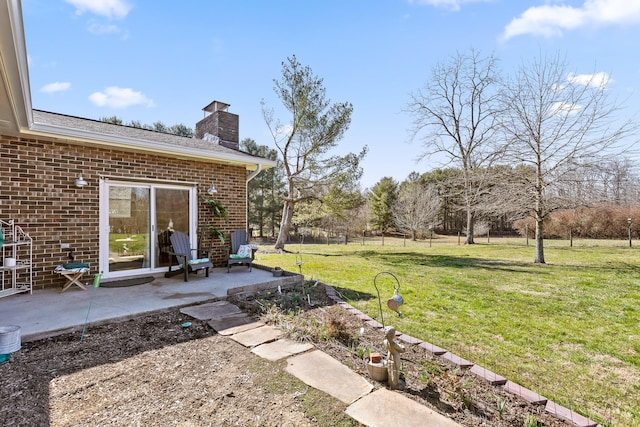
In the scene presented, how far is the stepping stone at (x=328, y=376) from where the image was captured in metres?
2.17

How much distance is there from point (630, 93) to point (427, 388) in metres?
10.5

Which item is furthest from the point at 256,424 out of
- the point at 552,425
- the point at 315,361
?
the point at 552,425

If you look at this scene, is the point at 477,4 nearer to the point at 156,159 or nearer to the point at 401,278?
the point at 401,278

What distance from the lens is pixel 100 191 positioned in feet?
17.7

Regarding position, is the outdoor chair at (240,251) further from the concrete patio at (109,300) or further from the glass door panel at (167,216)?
the glass door panel at (167,216)

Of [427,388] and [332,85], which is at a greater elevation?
[332,85]

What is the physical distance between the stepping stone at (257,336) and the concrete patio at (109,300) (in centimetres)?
130

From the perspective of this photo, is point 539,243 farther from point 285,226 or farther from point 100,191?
point 100,191

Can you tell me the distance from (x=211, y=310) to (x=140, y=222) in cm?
291

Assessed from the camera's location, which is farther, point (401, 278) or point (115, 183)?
point (401, 278)

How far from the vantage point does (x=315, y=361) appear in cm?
264

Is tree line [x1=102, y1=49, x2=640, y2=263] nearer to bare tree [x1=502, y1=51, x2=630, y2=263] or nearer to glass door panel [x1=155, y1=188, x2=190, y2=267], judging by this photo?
bare tree [x1=502, y1=51, x2=630, y2=263]

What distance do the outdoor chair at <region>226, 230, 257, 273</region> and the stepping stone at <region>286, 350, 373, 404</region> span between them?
12.1 ft

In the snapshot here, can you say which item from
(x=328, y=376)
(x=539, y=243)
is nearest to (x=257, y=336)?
(x=328, y=376)
